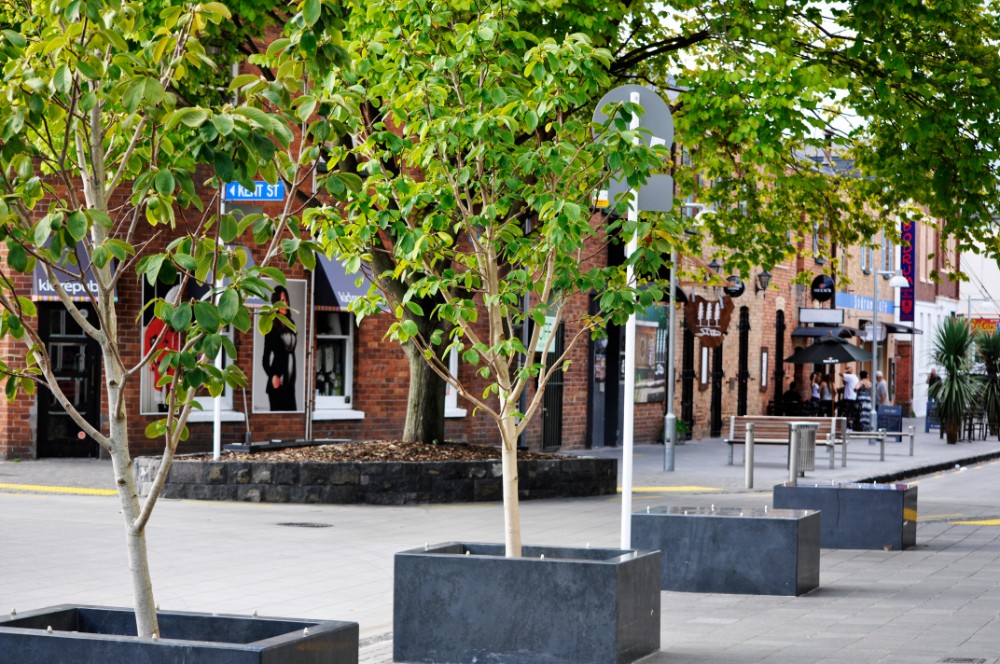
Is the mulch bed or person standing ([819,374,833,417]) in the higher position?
person standing ([819,374,833,417])

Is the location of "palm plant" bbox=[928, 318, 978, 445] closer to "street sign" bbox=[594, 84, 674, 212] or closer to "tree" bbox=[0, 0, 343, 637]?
"street sign" bbox=[594, 84, 674, 212]

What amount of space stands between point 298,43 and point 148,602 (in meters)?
1.93

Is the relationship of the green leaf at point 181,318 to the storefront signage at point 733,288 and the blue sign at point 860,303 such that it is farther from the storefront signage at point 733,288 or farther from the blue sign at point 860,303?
the blue sign at point 860,303

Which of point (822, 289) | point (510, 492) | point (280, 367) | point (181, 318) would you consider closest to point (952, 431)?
point (822, 289)

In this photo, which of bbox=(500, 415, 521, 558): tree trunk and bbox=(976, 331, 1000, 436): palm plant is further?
bbox=(976, 331, 1000, 436): palm plant

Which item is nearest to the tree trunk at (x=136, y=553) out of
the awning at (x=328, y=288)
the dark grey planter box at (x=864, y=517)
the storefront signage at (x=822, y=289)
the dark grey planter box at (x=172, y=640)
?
the dark grey planter box at (x=172, y=640)

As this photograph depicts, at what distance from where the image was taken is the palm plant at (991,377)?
3928 centimetres

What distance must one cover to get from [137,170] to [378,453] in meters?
12.4

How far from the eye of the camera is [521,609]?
749 centimetres

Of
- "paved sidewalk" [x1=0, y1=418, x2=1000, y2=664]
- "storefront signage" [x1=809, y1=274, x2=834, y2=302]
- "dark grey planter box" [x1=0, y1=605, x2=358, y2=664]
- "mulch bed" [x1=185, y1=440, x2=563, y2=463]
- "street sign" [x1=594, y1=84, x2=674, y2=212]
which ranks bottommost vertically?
"paved sidewalk" [x1=0, y1=418, x2=1000, y2=664]

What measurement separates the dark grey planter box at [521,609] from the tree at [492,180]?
46 centimetres

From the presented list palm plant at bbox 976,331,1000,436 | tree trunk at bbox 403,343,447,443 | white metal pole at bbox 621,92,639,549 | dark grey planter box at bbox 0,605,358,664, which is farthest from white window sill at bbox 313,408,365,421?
dark grey planter box at bbox 0,605,358,664

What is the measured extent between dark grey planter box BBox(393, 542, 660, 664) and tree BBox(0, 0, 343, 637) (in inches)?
101

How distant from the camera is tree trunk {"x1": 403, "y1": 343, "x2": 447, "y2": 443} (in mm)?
18422
